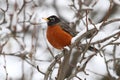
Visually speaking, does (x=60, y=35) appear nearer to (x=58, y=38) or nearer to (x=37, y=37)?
(x=58, y=38)

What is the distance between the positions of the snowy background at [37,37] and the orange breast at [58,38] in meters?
0.09

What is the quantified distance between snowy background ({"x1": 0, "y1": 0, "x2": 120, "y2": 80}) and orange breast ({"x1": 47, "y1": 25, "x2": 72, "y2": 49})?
0.30 feet

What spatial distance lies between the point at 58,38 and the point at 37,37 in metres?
0.29

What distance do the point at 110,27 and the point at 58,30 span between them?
182cm

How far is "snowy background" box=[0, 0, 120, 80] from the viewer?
4.94 meters

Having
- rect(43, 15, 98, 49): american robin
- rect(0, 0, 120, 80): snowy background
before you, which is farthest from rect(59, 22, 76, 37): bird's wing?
rect(0, 0, 120, 80): snowy background

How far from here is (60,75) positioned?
3.71 m

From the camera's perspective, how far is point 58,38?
5344 millimetres

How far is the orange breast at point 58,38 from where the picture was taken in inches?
209

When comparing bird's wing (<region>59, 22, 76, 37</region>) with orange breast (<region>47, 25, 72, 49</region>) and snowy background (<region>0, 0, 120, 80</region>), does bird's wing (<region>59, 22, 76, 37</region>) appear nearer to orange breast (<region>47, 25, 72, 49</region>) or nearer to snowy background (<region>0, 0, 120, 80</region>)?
orange breast (<region>47, 25, 72, 49</region>)

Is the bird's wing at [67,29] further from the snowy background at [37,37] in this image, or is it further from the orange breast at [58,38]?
Answer: the snowy background at [37,37]

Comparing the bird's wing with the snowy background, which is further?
the bird's wing

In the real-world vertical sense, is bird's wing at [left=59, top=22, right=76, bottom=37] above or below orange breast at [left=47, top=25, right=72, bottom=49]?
above

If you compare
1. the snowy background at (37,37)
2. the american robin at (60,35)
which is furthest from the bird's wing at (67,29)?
the snowy background at (37,37)
